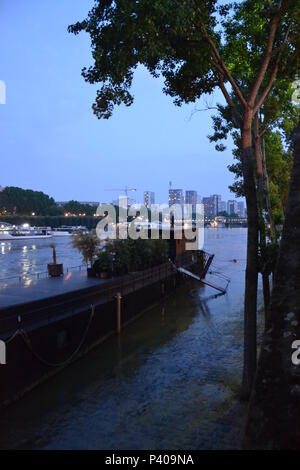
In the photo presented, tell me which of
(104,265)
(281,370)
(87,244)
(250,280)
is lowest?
(281,370)

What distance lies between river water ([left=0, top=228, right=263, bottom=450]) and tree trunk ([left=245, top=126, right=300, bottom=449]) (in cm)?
200

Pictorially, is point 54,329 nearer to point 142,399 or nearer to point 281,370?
point 142,399

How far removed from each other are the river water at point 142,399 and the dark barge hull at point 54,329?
418mm

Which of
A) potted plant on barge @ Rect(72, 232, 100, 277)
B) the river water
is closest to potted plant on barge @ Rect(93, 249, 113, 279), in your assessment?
potted plant on barge @ Rect(72, 232, 100, 277)

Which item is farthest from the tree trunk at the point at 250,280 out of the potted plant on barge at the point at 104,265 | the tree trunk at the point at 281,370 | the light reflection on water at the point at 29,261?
the light reflection on water at the point at 29,261

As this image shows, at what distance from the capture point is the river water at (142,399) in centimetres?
947

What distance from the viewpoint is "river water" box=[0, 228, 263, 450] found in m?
9.47

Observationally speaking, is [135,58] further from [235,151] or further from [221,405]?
[235,151]

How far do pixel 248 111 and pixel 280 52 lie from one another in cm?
260

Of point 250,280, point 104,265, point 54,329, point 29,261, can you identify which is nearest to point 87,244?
point 104,265

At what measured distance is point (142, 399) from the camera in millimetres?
11898

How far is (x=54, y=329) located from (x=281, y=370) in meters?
8.47

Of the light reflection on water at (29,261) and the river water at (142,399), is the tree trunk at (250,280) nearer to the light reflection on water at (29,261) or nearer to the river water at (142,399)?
the river water at (142,399)

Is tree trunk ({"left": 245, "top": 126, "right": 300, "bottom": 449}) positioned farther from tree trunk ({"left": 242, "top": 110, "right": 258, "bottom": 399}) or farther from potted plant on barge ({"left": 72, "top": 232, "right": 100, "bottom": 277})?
potted plant on barge ({"left": 72, "top": 232, "right": 100, "bottom": 277})
